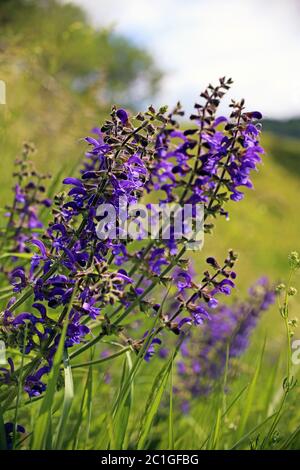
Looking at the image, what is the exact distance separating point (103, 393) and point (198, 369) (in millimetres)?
950

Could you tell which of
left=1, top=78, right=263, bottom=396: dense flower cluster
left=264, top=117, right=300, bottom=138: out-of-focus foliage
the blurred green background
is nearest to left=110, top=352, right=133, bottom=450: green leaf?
Answer: left=1, top=78, right=263, bottom=396: dense flower cluster

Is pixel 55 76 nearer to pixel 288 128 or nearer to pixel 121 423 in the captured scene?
pixel 121 423

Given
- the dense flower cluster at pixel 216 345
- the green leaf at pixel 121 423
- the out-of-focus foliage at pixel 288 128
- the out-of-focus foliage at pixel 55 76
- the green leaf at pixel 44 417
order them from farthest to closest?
the out-of-focus foliage at pixel 288 128
the out-of-focus foliage at pixel 55 76
the dense flower cluster at pixel 216 345
the green leaf at pixel 121 423
the green leaf at pixel 44 417

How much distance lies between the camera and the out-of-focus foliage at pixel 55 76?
13.9 ft

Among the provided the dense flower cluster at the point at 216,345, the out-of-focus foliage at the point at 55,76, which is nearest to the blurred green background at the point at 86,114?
the out-of-focus foliage at the point at 55,76

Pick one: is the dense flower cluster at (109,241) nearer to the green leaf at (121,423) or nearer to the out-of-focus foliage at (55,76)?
the green leaf at (121,423)


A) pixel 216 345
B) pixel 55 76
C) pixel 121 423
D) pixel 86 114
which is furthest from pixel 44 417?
pixel 55 76

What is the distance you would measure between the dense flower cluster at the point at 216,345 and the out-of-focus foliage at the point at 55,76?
1704 millimetres

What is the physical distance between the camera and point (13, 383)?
1.81 meters

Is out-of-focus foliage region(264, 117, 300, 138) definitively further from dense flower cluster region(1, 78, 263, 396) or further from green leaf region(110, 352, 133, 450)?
green leaf region(110, 352, 133, 450)

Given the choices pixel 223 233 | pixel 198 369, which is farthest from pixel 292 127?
pixel 198 369

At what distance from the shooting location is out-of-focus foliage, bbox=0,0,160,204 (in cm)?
424

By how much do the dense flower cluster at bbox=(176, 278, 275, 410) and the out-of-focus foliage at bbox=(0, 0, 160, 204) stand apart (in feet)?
5.59

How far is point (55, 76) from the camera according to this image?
363 inches
